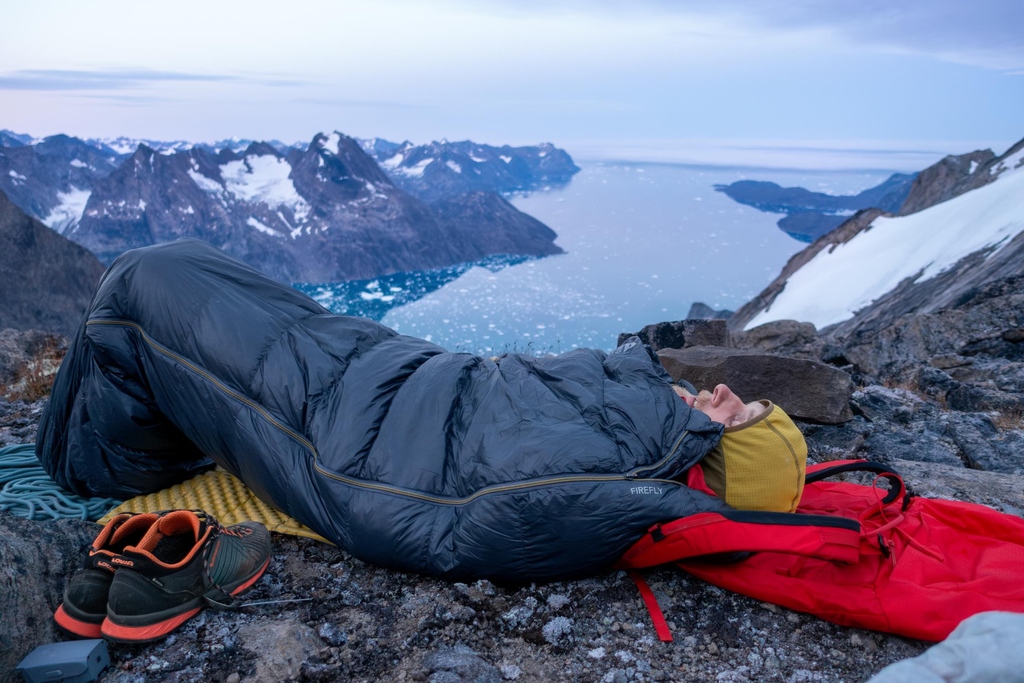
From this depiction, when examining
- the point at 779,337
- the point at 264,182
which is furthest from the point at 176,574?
the point at 264,182

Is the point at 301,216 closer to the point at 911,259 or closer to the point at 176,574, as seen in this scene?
the point at 911,259

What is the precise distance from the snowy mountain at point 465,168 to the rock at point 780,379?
121 metres

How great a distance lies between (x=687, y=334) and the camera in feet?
26.1

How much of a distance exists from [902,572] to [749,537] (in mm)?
604

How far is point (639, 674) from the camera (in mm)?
2197

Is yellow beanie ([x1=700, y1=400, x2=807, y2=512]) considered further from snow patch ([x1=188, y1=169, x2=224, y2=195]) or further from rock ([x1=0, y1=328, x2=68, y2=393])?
snow patch ([x1=188, y1=169, x2=224, y2=195])

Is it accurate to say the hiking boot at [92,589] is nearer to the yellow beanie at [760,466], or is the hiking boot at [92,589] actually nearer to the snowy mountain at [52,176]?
the yellow beanie at [760,466]

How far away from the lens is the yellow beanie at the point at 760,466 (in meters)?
2.64

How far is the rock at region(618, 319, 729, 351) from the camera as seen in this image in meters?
7.86

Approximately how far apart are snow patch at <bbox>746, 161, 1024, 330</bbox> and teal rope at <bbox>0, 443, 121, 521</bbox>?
1257cm

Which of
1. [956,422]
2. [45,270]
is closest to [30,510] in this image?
[956,422]

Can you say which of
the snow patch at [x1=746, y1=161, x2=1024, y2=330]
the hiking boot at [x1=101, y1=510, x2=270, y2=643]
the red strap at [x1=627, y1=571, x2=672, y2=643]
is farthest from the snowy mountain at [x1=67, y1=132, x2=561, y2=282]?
the hiking boot at [x1=101, y1=510, x2=270, y2=643]

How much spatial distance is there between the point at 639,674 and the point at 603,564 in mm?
466

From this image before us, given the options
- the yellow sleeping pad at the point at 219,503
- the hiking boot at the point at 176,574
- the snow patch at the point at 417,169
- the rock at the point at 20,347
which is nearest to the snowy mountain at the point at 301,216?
the snow patch at the point at 417,169
